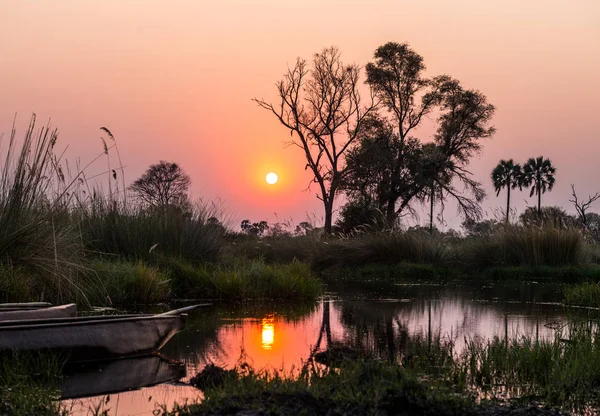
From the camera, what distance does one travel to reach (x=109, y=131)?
11.4 metres

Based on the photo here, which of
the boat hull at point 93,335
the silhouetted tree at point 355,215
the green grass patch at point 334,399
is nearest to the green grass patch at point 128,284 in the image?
the boat hull at point 93,335

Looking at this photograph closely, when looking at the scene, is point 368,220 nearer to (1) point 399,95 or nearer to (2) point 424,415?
(1) point 399,95

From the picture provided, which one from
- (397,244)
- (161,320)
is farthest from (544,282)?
(161,320)

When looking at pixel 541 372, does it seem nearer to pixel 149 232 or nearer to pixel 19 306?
pixel 19 306

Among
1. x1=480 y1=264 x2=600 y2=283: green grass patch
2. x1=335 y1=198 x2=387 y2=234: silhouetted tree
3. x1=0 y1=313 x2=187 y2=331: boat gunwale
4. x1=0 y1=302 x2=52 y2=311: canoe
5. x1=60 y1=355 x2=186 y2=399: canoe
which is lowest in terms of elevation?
x1=60 y1=355 x2=186 y2=399: canoe

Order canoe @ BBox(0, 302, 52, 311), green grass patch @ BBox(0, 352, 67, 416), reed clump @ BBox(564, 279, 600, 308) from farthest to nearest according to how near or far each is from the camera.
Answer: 1. reed clump @ BBox(564, 279, 600, 308)
2. canoe @ BBox(0, 302, 52, 311)
3. green grass patch @ BBox(0, 352, 67, 416)

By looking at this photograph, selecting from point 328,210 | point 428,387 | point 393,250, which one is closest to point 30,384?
point 428,387

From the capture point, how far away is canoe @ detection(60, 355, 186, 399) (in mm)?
5828

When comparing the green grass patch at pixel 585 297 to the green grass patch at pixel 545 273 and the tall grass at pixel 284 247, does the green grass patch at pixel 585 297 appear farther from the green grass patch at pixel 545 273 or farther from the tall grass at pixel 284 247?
the tall grass at pixel 284 247

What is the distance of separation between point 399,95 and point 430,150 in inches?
135

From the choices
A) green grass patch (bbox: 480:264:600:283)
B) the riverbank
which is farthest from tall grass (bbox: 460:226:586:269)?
the riverbank

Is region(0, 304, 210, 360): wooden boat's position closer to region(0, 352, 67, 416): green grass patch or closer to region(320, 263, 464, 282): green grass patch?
region(0, 352, 67, 416): green grass patch

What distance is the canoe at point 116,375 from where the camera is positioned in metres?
5.83

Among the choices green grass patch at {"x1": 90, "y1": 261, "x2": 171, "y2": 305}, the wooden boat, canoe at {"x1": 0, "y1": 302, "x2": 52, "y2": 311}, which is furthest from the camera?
green grass patch at {"x1": 90, "y1": 261, "x2": 171, "y2": 305}
